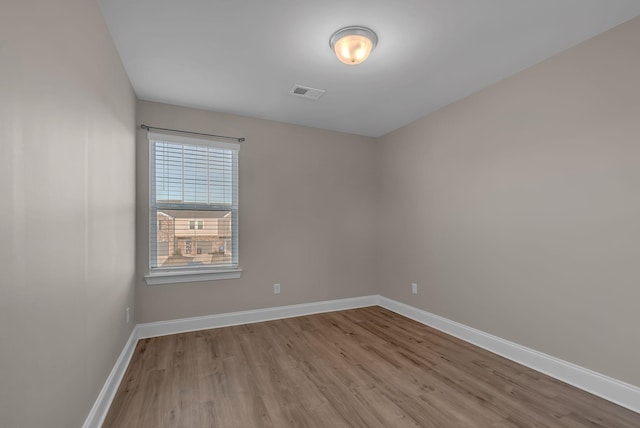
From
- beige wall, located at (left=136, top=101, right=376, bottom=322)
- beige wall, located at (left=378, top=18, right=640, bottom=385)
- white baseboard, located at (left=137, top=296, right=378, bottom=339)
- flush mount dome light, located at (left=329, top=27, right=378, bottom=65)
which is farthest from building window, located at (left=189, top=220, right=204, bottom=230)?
beige wall, located at (left=378, top=18, right=640, bottom=385)

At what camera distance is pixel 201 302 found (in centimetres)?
342

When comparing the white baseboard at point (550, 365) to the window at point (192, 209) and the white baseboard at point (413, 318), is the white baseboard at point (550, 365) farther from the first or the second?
the window at point (192, 209)

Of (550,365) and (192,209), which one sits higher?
(192,209)

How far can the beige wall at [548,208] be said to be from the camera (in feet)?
6.70

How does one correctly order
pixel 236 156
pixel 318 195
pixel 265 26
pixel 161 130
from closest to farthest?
1. pixel 265 26
2. pixel 161 130
3. pixel 236 156
4. pixel 318 195

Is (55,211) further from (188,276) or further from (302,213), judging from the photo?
(302,213)

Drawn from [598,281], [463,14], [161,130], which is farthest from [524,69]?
[161,130]

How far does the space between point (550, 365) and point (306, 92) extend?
3.31 m

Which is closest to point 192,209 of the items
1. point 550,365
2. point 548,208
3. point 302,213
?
point 302,213

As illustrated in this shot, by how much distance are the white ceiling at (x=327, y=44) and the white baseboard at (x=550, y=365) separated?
8.18 ft

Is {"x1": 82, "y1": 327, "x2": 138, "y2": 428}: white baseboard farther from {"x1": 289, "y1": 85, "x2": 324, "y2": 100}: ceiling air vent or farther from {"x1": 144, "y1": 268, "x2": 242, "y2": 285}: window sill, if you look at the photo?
{"x1": 289, "y1": 85, "x2": 324, "y2": 100}: ceiling air vent

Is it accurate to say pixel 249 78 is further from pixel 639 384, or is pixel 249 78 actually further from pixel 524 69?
pixel 639 384

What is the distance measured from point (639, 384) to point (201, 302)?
3820 millimetres

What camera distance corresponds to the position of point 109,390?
2.03 metres
